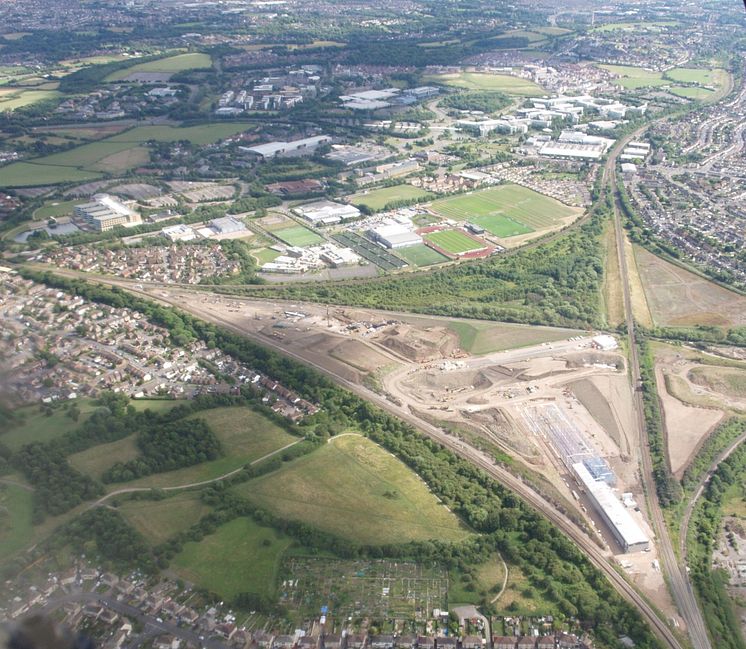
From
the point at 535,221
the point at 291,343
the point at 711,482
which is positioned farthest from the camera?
the point at 535,221

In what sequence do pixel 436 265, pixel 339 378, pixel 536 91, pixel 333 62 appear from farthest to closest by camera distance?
pixel 333 62, pixel 536 91, pixel 436 265, pixel 339 378

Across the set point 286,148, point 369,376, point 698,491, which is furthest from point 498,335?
point 286,148

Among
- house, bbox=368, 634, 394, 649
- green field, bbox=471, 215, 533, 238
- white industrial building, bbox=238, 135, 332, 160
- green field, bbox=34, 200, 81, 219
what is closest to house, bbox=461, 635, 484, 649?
house, bbox=368, 634, 394, 649

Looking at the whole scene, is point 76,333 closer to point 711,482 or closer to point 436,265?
point 436,265

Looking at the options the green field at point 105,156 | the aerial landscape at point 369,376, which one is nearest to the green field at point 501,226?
the aerial landscape at point 369,376

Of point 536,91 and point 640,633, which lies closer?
point 640,633

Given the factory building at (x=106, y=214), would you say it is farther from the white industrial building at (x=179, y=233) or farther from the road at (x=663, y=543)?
the road at (x=663, y=543)

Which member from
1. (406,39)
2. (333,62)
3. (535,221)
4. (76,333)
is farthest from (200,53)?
(76,333)
